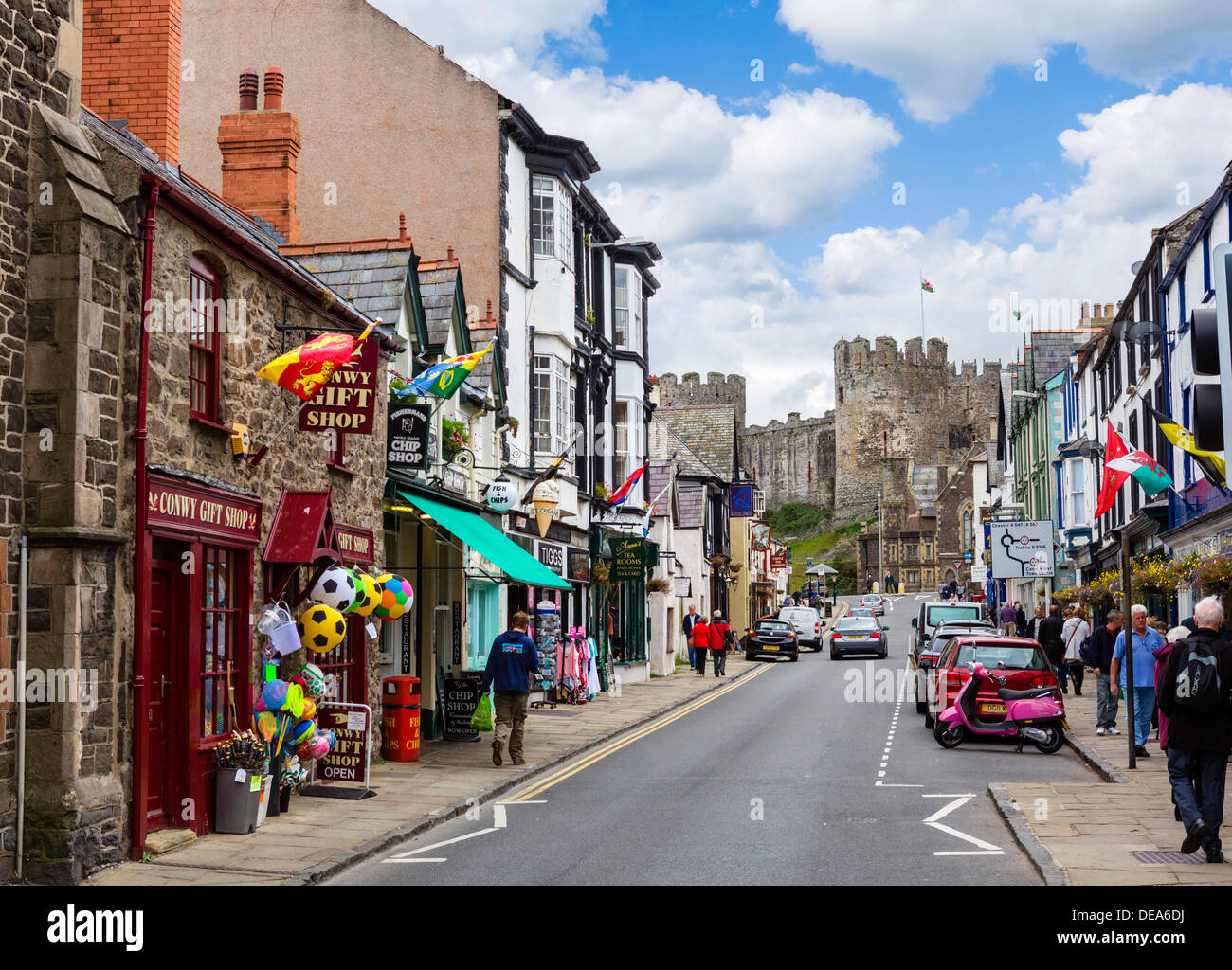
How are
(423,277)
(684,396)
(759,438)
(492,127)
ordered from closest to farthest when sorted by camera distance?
1. (423,277)
2. (492,127)
3. (684,396)
4. (759,438)

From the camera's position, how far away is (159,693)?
37.8ft

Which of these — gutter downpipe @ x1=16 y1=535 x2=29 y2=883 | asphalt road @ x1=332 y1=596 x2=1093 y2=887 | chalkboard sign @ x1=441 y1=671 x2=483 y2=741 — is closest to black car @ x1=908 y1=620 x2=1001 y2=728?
asphalt road @ x1=332 y1=596 x2=1093 y2=887

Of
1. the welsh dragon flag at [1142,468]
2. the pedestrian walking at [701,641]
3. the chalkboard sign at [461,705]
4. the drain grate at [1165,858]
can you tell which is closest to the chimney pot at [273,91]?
the chalkboard sign at [461,705]

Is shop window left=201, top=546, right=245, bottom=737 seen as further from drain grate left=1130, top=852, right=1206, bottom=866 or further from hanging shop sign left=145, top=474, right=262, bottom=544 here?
drain grate left=1130, top=852, right=1206, bottom=866

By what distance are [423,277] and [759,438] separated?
121794 millimetres

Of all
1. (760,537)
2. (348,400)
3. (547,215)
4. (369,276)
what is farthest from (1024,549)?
(760,537)

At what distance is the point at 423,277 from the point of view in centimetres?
2205

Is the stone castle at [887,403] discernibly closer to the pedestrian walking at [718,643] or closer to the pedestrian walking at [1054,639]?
the pedestrian walking at [718,643]

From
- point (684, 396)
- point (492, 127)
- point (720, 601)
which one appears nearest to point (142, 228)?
point (492, 127)

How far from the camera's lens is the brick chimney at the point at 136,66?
14711 mm

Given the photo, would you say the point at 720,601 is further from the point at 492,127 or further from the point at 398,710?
the point at 398,710

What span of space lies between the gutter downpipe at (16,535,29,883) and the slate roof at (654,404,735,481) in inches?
1913

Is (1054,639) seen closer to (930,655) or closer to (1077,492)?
(930,655)

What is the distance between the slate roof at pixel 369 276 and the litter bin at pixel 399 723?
16.0 ft
